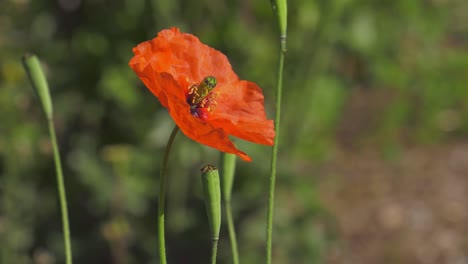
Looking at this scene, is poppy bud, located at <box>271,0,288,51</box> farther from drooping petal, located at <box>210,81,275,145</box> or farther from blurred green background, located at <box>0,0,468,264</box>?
blurred green background, located at <box>0,0,468,264</box>

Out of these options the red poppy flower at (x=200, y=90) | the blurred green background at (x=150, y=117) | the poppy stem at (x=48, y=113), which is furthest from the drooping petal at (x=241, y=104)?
the blurred green background at (x=150, y=117)

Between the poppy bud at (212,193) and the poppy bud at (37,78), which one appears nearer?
the poppy bud at (212,193)

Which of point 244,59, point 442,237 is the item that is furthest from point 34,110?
point 442,237

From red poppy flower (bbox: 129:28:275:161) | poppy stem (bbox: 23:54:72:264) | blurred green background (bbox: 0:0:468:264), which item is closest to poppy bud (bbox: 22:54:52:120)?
poppy stem (bbox: 23:54:72:264)

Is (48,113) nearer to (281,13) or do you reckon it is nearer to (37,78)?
(37,78)

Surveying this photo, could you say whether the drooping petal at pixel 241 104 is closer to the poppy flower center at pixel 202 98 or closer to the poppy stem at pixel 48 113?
the poppy flower center at pixel 202 98

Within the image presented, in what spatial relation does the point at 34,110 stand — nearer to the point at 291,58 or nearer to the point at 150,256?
the point at 150,256
